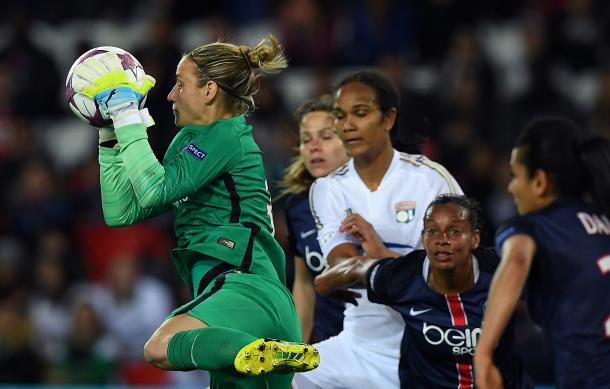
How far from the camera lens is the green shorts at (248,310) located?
4.13 meters

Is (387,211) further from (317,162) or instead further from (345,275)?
(317,162)

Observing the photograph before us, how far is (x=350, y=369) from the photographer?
5.20 metres

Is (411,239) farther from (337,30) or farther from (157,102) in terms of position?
(337,30)

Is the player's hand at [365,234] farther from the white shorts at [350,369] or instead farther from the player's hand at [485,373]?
the player's hand at [485,373]

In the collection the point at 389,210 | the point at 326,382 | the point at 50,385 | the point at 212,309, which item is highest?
the point at 389,210

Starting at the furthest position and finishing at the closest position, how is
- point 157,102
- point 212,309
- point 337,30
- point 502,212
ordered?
point 337,30 < point 157,102 < point 502,212 < point 212,309

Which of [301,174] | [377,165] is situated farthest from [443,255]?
[301,174]

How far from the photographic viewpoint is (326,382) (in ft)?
17.1

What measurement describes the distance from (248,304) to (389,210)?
1157mm

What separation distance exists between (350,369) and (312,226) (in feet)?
2.86

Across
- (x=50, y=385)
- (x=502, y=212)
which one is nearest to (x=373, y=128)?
(x=502, y=212)

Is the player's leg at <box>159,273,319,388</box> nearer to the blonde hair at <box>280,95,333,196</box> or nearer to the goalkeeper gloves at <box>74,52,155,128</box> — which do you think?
the goalkeeper gloves at <box>74,52,155,128</box>

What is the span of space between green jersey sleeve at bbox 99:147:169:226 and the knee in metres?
0.55

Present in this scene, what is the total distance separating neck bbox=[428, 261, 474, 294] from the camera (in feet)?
15.1
